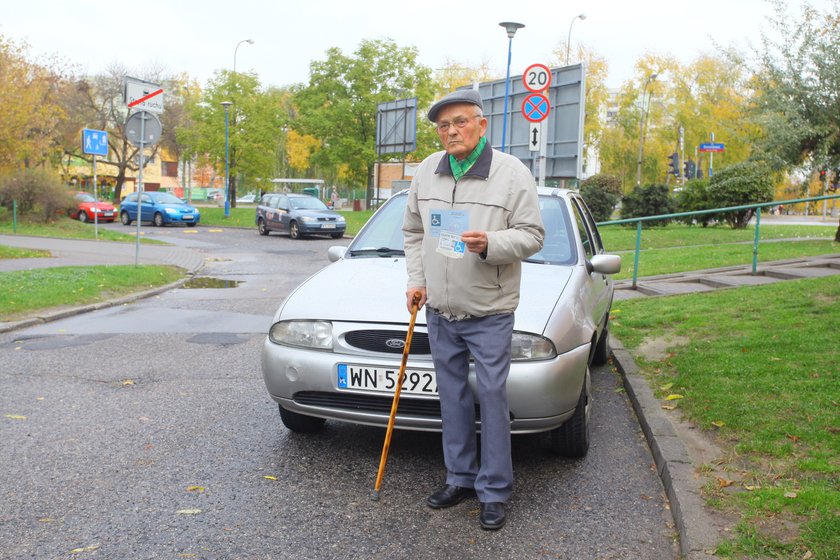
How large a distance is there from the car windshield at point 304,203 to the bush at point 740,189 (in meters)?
13.6

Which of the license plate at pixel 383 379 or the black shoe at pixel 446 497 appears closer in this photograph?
the black shoe at pixel 446 497

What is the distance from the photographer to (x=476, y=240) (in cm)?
324

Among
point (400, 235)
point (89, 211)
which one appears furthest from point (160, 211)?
point (400, 235)

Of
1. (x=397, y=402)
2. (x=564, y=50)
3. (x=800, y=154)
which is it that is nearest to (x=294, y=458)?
(x=397, y=402)

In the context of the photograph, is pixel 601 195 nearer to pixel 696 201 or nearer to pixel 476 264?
pixel 696 201

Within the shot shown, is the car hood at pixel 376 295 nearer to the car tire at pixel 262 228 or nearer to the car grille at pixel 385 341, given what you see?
the car grille at pixel 385 341

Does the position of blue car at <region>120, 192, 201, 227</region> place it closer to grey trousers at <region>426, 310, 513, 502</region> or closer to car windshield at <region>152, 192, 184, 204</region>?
car windshield at <region>152, 192, 184, 204</region>

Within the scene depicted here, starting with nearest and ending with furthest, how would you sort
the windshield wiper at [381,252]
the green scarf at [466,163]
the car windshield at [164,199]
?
1. the green scarf at [466,163]
2. the windshield wiper at [381,252]
3. the car windshield at [164,199]

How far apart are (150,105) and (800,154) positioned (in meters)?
13.7

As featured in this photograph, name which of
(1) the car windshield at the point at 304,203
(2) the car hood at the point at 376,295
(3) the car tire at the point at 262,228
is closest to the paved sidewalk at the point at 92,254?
(1) the car windshield at the point at 304,203

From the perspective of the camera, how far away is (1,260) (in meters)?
16.2

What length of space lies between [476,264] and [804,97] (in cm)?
1617

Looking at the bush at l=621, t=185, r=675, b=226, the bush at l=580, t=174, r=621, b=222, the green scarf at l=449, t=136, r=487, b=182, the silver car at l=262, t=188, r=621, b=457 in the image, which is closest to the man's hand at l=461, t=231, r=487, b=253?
the green scarf at l=449, t=136, r=487, b=182

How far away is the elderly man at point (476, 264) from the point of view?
134 inches
